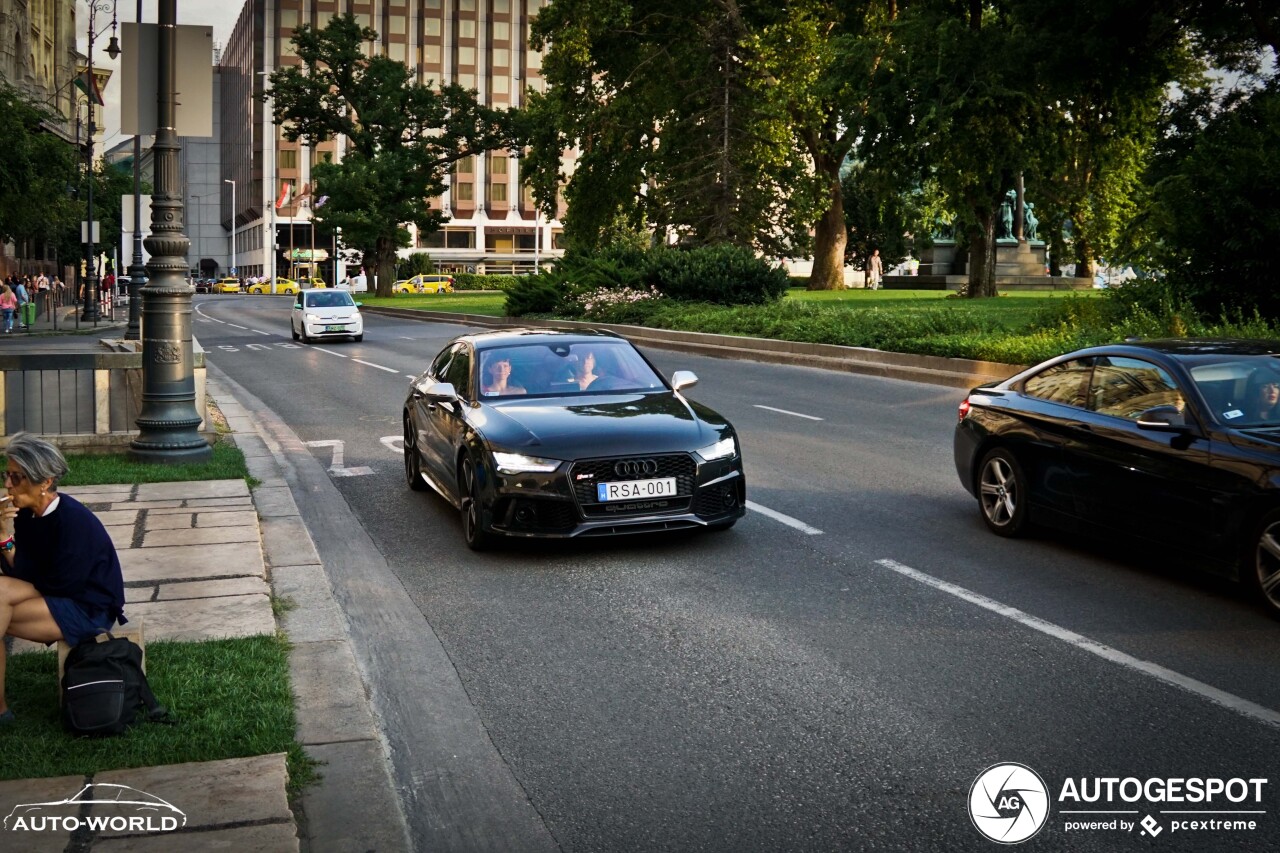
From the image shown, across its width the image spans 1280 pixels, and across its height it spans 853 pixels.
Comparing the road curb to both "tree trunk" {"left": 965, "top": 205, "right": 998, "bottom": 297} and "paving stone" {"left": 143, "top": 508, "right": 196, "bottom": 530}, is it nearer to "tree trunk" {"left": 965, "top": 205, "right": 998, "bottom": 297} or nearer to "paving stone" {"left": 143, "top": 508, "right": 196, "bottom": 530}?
"tree trunk" {"left": 965, "top": 205, "right": 998, "bottom": 297}

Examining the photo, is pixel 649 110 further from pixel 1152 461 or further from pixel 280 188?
pixel 280 188

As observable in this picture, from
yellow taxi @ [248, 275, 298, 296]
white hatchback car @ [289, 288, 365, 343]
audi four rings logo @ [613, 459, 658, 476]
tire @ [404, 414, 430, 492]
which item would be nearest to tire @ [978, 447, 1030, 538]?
audi four rings logo @ [613, 459, 658, 476]

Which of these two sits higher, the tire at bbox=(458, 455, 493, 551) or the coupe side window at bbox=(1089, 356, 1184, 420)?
the coupe side window at bbox=(1089, 356, 1184, 420)

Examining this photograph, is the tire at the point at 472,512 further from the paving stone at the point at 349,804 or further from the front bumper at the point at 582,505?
the paving stone at the point at 349,804

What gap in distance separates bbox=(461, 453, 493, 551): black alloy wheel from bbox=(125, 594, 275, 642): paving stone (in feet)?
6.52

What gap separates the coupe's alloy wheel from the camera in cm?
686

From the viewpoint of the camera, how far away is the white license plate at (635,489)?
852 centimetres

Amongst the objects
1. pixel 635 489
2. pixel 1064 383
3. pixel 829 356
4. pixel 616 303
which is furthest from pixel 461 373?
pixel 616 303

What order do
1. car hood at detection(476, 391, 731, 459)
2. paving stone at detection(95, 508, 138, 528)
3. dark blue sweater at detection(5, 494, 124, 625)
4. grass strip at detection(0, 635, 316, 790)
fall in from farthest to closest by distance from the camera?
paving stone at detection(95, 508, 138, 528) → car hood at detection(476, 391, 731, 459) → dark blue sweater at detection(5, 494, 124, 625) → grass strip at detection(0, 635, 316, 790)

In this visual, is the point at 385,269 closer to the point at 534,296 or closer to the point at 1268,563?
the point at 534,296

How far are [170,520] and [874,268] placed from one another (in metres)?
88.6

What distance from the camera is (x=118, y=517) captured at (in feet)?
30.0

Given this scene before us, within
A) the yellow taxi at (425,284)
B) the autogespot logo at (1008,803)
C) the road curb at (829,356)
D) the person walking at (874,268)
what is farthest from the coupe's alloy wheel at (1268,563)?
the yellow taxi at (425,284)

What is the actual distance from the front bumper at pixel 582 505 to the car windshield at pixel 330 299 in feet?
99.8
